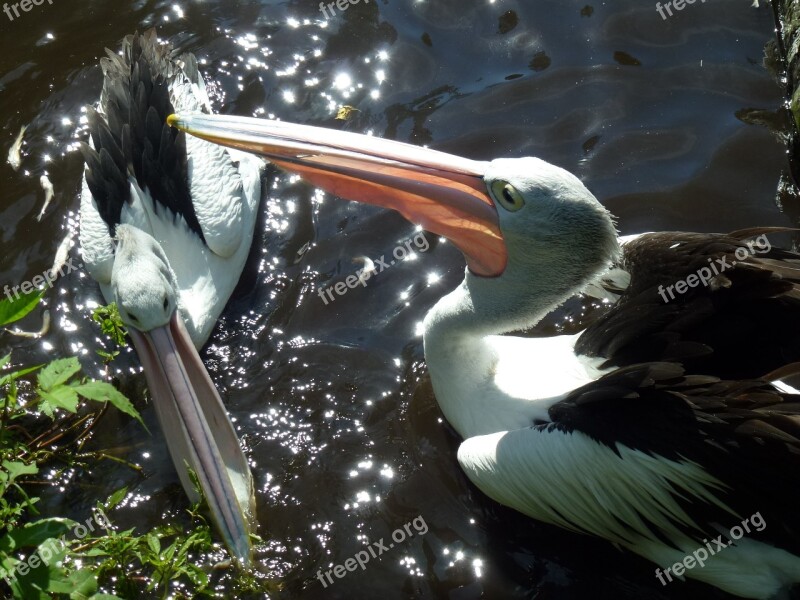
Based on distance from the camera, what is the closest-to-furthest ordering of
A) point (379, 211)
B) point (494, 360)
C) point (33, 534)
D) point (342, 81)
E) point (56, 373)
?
point (33, 534)
point (56, 373)
point (494, 360)
point (379, 211)
point (342, 81)

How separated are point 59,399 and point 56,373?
0.76 feet

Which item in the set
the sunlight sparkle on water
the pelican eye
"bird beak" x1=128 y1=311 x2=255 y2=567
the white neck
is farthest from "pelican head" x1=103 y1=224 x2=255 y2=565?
the sunlight sparkle on water

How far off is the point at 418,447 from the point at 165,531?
121 cm

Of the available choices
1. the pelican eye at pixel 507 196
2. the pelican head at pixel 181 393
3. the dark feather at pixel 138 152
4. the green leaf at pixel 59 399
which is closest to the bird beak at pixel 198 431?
the pelican head at pixel 181 393

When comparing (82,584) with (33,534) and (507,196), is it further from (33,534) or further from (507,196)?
(507,196)

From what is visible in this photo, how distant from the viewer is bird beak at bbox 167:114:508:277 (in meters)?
3.69

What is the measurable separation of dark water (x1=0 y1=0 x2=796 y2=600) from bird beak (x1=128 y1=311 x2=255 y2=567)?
0.18 metres

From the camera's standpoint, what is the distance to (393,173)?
12.4 ft

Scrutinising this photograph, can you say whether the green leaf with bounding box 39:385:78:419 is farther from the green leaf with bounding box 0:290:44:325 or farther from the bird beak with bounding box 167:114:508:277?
the bird beak with bounding box 167:114:508:277

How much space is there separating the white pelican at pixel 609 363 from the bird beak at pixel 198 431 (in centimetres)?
98

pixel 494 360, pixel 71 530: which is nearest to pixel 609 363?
pixel 494 360

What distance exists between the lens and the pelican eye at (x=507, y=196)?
3525mm

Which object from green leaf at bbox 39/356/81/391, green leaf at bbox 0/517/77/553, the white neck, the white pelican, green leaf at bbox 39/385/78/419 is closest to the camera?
the white pelican

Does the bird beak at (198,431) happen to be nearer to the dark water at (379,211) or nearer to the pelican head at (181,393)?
the pelican head at (181,393)
